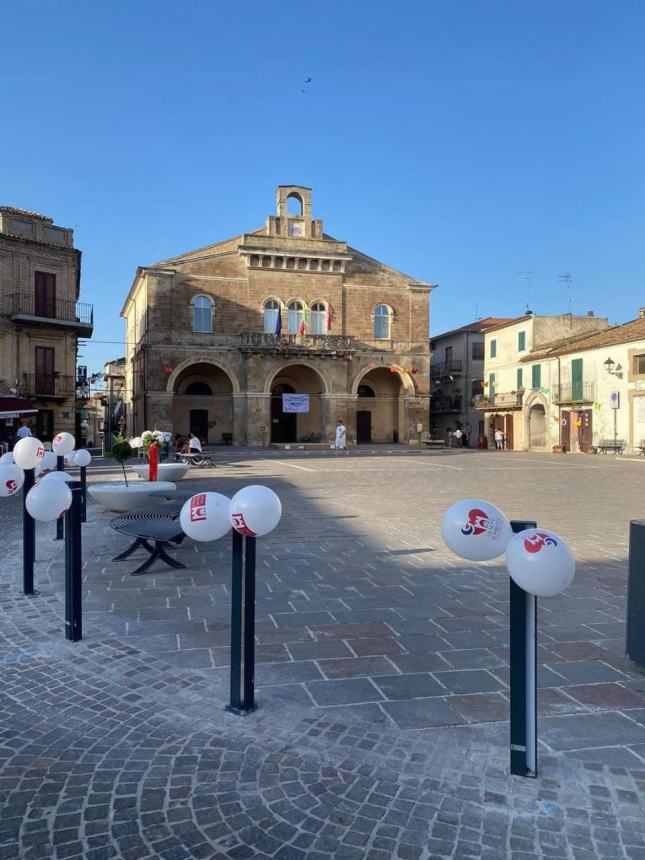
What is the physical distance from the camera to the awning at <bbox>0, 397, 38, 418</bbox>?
23.4 m

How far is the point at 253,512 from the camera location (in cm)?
338

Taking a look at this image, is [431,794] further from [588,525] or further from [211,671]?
[588,525]

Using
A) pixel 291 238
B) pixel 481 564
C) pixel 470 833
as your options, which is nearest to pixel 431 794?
pixel 470 833

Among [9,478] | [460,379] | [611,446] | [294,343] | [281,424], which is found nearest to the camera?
[9,478]

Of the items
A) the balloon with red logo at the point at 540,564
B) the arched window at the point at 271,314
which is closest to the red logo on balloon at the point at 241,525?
the balloon with red logo at the point at 540,564

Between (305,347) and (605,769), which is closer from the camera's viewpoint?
(605,769)

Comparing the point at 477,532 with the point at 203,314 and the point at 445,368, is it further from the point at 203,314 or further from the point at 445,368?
the point at 445,368

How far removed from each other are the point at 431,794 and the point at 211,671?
1766 millimetres

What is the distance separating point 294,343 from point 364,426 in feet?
26.0

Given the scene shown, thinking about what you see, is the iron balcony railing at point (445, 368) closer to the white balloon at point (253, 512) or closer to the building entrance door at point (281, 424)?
the building entrance door at point (281, 424)

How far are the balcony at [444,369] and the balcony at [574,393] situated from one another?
1180cm

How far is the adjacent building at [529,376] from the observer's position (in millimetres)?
37250

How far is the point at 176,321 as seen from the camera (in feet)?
118

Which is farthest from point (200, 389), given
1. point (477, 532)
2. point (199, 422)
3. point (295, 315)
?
point (477, 532)
